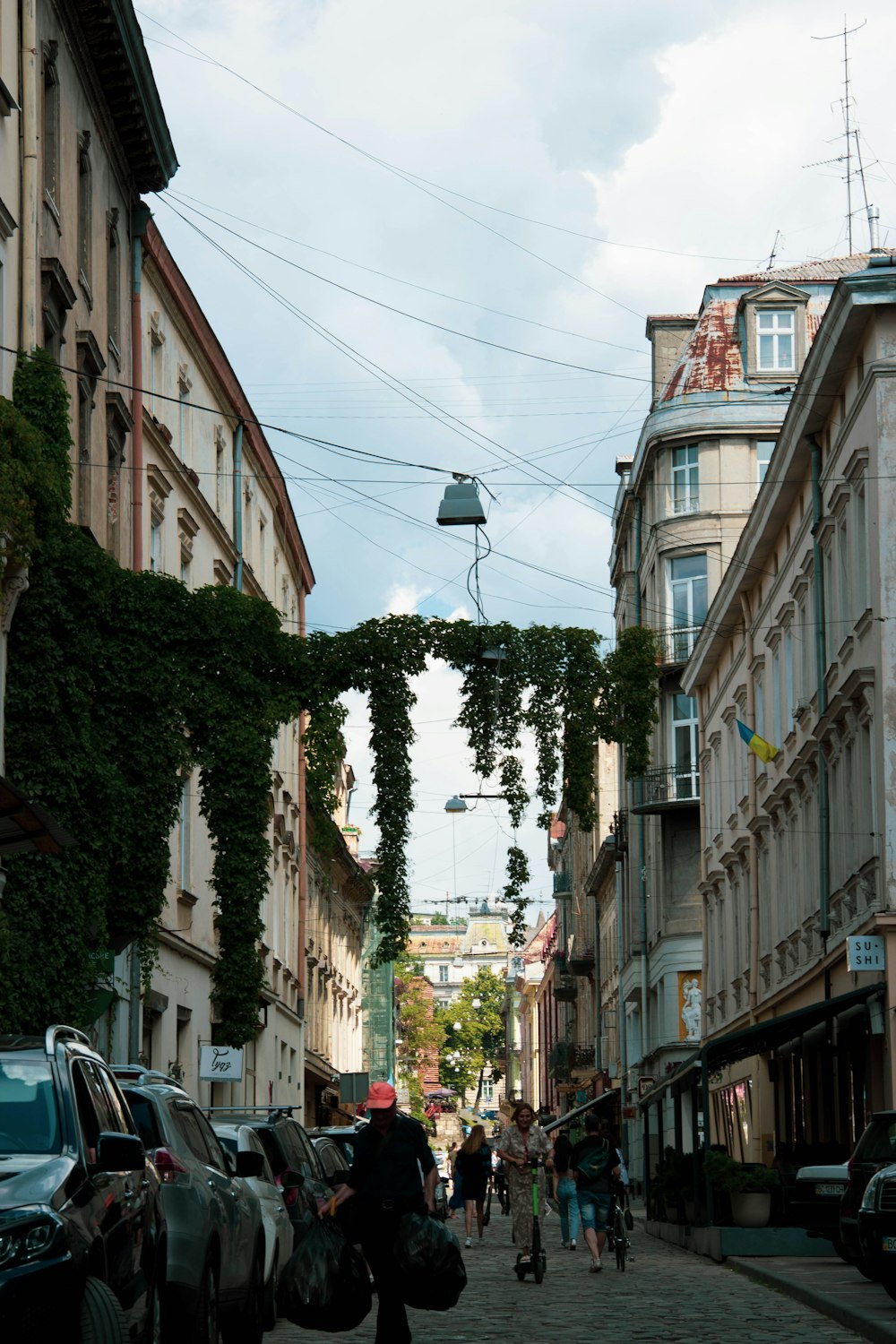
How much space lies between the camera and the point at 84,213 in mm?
27547

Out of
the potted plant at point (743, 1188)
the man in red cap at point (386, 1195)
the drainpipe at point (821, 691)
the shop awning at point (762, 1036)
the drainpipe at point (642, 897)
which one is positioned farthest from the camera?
the drainpipe at point (642, 897)

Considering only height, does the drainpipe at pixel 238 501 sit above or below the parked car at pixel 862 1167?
above

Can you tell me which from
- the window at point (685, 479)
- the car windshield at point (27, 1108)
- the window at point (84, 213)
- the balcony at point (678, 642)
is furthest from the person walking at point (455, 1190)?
the car windshield at point (27, 1108)

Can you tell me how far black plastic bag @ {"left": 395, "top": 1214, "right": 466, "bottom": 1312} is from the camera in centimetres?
1126

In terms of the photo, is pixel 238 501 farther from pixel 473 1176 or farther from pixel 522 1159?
pixel 522 1159

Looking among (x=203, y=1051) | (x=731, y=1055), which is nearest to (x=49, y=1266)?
(x=731, y=1055)

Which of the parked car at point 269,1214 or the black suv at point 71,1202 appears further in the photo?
the parked car at point 269,1214

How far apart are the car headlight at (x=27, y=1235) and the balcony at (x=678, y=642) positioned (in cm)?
4833

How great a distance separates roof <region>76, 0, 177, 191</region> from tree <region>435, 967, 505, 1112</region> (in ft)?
431

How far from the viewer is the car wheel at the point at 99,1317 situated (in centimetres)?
814

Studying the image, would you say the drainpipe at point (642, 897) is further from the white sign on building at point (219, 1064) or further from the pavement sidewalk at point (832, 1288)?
the pavement sidewalk at point (832, 1288)

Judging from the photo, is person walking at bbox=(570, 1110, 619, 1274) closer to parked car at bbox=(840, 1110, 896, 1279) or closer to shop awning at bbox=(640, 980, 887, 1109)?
parked car at bbox=(840, 1110, 896, 1279)

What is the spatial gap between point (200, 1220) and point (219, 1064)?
2030cm

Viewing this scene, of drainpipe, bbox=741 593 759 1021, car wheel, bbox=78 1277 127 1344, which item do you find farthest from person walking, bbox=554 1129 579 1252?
car wheel, bbox=78 1277 127 1344
